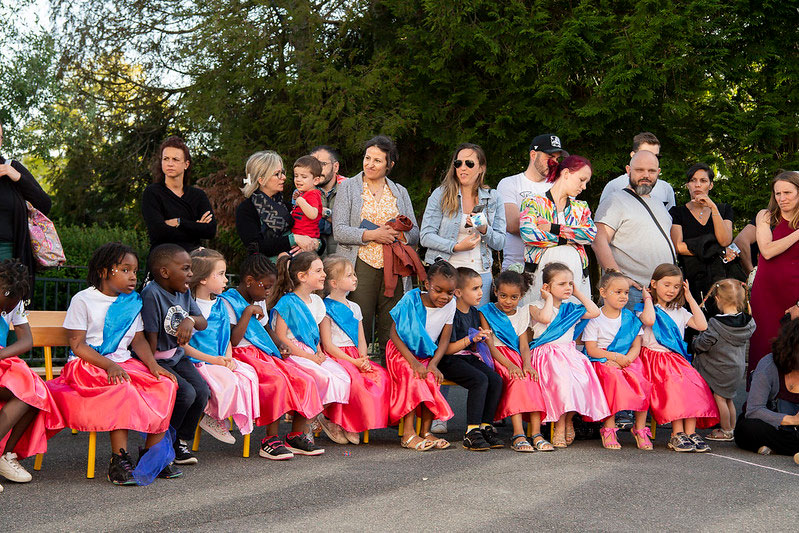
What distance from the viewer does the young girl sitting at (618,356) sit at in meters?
6.77

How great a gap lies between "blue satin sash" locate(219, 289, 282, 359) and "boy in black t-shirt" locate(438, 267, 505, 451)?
1.29 metres

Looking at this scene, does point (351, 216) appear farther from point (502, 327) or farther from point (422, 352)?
point (502, 327)

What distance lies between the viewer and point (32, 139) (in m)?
17.9

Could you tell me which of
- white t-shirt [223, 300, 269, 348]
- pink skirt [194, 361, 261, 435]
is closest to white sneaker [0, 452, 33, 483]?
pink skirt [194, 361, 261, 435]

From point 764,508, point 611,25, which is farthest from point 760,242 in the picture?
point 611,25

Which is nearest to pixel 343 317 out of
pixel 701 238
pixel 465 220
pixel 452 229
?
pixel 452 229

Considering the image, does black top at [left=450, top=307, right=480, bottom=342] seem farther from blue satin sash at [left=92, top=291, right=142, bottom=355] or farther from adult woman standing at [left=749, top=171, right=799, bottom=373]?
blue satin sash at [left=92, top=291, right=142, bottom=355]

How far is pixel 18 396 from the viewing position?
5145 millimetres

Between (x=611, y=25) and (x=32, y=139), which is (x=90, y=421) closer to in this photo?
(x=611, y=25)

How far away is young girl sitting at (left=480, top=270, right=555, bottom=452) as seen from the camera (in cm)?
668

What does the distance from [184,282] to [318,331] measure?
135 centimetres

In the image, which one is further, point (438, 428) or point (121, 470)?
point (438, 428)

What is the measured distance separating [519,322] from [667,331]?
3.87 ft

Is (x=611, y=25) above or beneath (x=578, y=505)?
above
